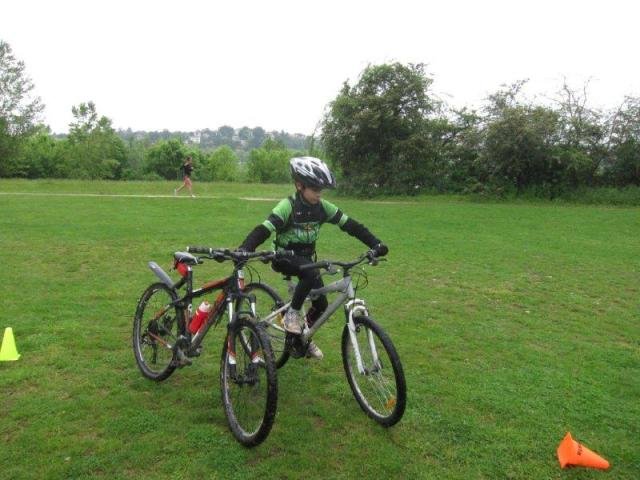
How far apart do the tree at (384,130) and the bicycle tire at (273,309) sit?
20.3 metres

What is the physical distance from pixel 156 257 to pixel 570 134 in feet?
66.0

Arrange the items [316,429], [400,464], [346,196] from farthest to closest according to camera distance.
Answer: [346,196] < [316,429] < [400,464]

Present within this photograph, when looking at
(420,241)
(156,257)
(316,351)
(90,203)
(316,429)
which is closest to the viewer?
(316,429)

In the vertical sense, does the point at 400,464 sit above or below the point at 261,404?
below

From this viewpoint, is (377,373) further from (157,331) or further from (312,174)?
(157,331)

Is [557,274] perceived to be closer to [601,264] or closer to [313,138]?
[601,264]

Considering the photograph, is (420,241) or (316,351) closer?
(316,351)

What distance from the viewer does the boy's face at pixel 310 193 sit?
451 centimetres

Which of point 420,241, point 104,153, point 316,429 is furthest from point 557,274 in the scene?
point 104,153

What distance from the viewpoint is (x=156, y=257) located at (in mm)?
10531

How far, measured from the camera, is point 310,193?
14.9 feet

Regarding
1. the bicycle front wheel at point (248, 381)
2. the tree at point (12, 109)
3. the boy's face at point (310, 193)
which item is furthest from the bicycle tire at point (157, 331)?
the tree at point (12, 109)

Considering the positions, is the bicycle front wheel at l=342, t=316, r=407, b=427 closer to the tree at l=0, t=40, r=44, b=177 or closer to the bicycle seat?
the bicycle seat

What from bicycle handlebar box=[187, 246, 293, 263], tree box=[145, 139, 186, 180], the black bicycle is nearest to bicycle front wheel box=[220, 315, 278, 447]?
the black bicycle
